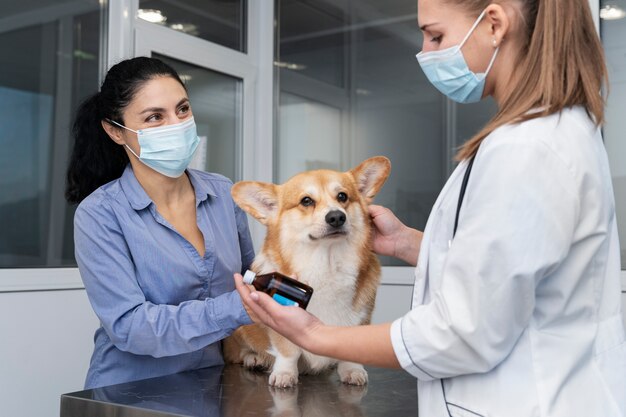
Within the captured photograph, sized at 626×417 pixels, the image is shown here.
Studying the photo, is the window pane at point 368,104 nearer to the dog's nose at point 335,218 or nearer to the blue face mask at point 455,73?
the dog's nose at point 335,218

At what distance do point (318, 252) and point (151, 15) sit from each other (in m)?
2.15

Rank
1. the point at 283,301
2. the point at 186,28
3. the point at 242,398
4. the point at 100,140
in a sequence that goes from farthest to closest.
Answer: the point at 186,28, the point at 100,140, the point at 242,398, the point at 283,301

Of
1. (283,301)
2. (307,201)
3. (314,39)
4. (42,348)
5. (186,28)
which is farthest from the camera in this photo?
(314,39)

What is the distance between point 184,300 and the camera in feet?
5.70

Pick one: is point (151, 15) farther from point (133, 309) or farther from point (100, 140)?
point (133, 309)

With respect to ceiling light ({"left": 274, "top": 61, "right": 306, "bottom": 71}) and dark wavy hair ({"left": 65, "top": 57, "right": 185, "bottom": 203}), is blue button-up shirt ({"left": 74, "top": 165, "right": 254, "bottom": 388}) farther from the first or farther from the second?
ceiling light ({"left": 274, "top": 61, "right": 306, "bottom": 71})

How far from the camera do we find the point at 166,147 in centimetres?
184

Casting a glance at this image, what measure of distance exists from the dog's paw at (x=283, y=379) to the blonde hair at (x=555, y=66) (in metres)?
0.84

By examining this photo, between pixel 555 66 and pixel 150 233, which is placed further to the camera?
pixel 150 233

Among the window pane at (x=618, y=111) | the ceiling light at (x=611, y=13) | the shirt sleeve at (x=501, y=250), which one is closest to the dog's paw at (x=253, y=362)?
the shirt sleeve at (x=501, y=250)

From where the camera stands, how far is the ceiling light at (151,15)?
322cm

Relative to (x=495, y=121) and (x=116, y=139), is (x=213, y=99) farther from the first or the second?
(x=495, y=121)

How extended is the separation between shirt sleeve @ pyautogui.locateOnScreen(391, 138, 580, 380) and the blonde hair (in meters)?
0.07

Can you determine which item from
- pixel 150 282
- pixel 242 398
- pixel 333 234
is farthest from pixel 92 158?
pixel 242 398
